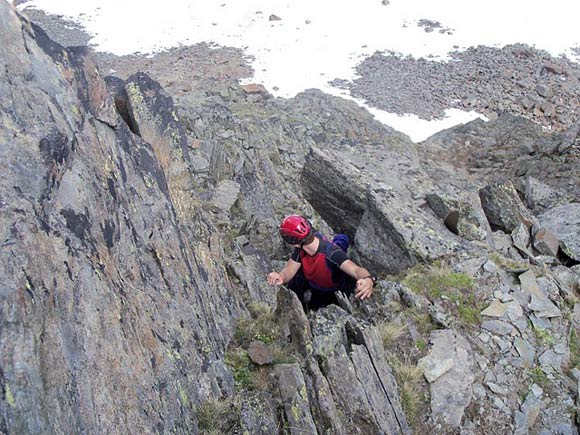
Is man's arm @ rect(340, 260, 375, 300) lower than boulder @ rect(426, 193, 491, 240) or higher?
higher

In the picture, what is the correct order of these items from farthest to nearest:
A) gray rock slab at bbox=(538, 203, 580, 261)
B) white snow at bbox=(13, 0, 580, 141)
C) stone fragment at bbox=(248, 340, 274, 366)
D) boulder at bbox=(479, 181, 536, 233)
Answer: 1. white snow at bbox=(13, 0, 580, 141)
2. boulder at bbox=(479, 181, 536, 233)
3. gray rock slab at bbox=(538, 203, 580, 261)
4. stone fragment at bbox=(248, 340, 274, 366)

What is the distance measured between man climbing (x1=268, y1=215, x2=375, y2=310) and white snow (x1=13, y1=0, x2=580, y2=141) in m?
33.6

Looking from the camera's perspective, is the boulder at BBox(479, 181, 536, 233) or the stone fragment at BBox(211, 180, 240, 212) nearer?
the stone fragment at BBox(211, 180, 240, 212)

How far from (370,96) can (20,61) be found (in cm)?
3524

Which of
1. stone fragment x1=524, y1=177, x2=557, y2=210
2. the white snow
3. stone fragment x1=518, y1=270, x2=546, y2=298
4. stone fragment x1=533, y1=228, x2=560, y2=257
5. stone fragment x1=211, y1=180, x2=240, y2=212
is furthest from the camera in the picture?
the white snow

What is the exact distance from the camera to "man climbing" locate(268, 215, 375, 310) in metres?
8.86

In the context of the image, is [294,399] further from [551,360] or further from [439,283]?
[551,360]

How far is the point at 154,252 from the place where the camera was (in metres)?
7.18

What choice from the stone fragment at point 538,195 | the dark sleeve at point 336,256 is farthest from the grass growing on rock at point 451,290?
the stone fragment at point 538,195

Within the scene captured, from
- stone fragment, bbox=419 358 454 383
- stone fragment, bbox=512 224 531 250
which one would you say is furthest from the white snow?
stone fragment, bbox=419 358 454 383

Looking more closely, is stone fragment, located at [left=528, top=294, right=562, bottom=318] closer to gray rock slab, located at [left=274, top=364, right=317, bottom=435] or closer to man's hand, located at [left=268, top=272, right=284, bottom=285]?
man's hand, located at [left=268, top=272, right=284, bottom=285]

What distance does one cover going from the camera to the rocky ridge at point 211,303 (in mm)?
4977

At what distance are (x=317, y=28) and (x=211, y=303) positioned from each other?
47.4 meters

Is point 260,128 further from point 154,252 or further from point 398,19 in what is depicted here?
point 398,19
